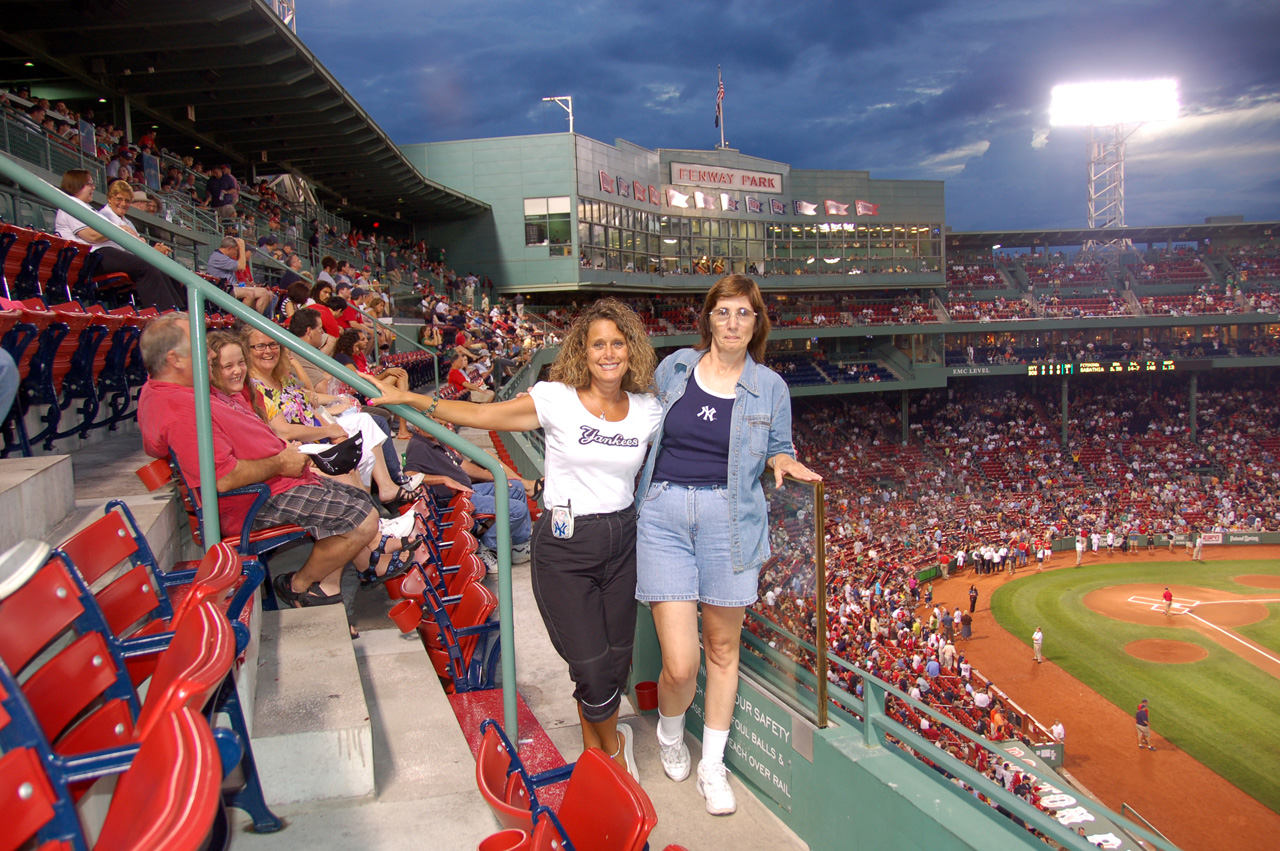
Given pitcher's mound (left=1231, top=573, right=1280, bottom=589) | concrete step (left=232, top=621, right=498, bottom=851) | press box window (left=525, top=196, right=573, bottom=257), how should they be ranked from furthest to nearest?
A: press box window (left=525, top=196, right=573, bottom=257) < pitcher's mound (left=1231, top=573, right=1280, bottom=589) < concrete step (left=232, top=621, right=498, bottom=851)

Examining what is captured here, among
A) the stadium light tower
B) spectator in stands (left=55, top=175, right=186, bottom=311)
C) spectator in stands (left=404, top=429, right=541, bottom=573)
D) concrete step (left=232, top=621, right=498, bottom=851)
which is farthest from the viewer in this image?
the stadium light tower

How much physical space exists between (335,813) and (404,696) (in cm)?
84

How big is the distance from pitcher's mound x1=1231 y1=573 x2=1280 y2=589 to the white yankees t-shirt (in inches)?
1004

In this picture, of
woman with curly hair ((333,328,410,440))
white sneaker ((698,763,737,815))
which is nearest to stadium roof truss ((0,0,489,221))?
woman with curly hair ((333,328,410,440))

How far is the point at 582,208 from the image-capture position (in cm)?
3231

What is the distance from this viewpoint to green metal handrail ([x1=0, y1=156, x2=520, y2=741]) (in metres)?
2.49

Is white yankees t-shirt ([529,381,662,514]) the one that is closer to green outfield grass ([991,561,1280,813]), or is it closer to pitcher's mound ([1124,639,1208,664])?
green outfield grass ([991,561,1280,813])

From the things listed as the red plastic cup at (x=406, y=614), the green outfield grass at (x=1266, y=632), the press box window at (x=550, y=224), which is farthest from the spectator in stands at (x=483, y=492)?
the press box window at (x=550, y=224)

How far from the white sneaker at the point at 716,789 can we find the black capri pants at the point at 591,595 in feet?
1.43

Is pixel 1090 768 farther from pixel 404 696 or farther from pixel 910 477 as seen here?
pixel 910 477

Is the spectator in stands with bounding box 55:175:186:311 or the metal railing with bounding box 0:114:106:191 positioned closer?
the spectator in stands with bounding box 55:175:186:311

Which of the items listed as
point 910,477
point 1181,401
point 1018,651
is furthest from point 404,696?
point 1181,401

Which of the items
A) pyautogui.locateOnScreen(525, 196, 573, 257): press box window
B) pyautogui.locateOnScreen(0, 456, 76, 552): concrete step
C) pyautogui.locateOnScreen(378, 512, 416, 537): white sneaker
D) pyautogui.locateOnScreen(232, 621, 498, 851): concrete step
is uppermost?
pyautogui.locateOnScreen(525, 196, 573, 257): press box window

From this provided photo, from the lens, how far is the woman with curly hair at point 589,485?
8.74ft
